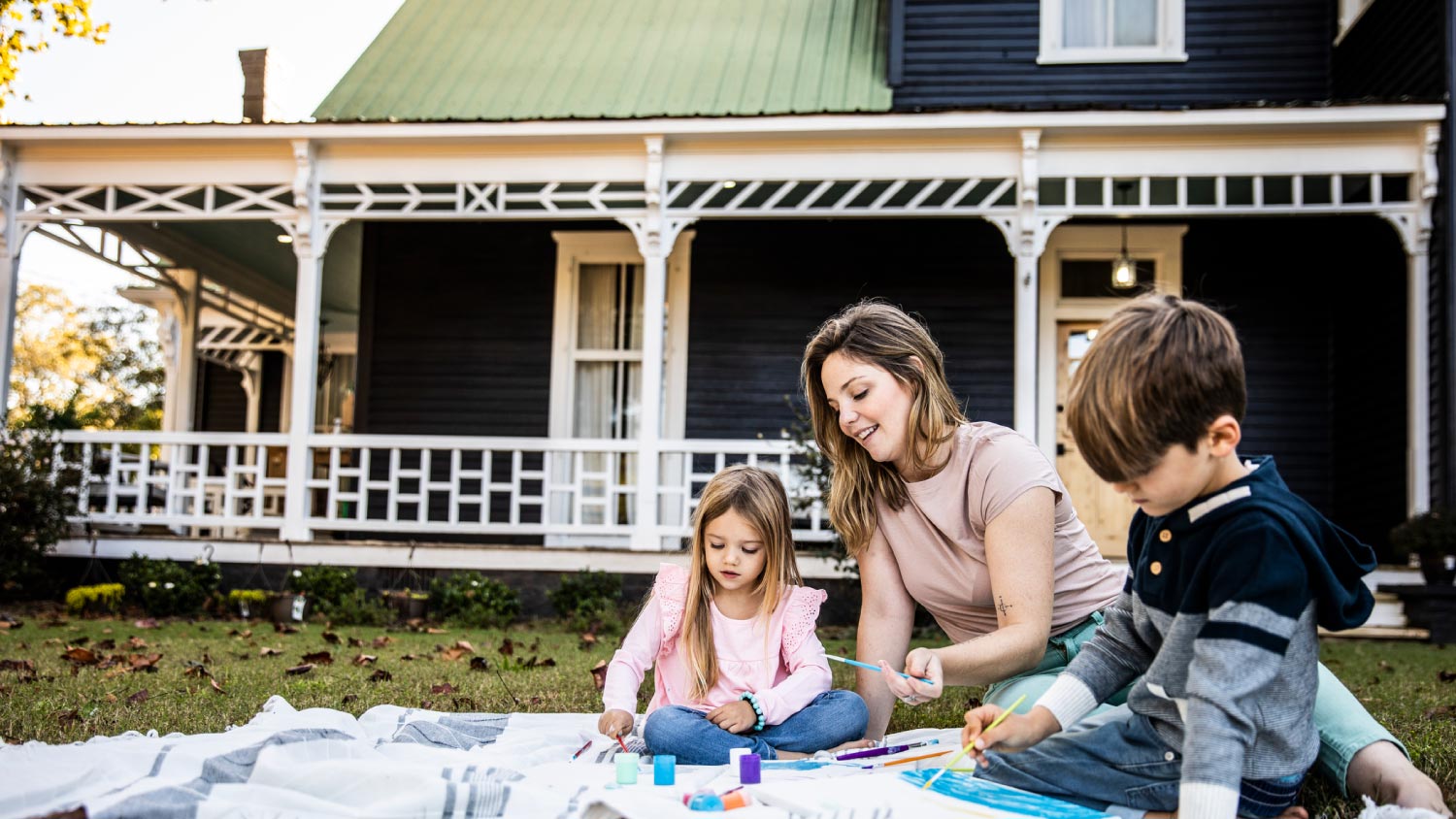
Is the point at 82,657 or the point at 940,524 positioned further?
the point at 82,657

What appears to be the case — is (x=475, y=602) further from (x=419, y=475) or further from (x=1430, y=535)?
(x=1430, y=535)

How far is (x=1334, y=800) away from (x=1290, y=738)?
1.76 ft

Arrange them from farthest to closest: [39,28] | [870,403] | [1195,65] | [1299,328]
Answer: [39,28] → [1195,65] → [1299,328] → [870,403]

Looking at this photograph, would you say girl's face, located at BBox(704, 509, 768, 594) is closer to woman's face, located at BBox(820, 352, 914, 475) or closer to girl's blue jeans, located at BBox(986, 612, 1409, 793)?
woman's face, located at BBox(820, 352, 914, 475)

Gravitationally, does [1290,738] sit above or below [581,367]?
below

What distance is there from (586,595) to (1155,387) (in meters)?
6.79

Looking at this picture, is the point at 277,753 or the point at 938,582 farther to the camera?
the point at 938,582

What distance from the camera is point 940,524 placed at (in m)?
3.15

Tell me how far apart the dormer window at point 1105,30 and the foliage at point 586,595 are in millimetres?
6378

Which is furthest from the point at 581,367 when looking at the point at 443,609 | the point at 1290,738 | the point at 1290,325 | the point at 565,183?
the point at 1290,738

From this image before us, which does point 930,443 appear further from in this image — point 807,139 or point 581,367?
point 581,367

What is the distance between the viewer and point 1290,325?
34.7 ft

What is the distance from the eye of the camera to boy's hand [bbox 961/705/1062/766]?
2.46 metres

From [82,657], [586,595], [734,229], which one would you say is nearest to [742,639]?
[82,657]
